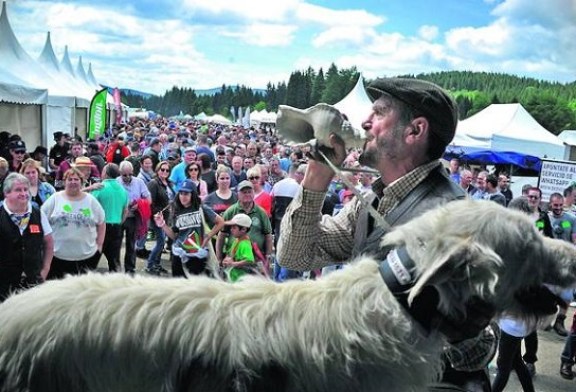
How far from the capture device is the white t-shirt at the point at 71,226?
24.0ft

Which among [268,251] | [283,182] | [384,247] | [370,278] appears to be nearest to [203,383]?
[370,278]

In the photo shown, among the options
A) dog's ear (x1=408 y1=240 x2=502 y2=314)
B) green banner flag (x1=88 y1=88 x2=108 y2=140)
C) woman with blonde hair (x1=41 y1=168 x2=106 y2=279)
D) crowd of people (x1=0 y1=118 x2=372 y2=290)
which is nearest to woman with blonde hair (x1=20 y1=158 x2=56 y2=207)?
crowd of people (x1=0 y1=118 x2=372 y2=290)

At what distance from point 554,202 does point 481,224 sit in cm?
908

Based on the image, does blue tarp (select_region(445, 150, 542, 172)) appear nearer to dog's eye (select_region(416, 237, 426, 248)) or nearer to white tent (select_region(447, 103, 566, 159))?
white tent (select_region(447, 103, 566, 159))

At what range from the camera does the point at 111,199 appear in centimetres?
945

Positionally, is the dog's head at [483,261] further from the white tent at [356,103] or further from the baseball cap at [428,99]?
the white tent at [356,103]

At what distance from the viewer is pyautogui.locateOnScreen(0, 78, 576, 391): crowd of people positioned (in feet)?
7.18

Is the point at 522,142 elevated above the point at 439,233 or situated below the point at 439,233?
below

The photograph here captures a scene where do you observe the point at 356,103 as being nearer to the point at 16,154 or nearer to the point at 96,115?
the point at 96,115

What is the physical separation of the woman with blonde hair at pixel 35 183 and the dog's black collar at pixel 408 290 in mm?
7790

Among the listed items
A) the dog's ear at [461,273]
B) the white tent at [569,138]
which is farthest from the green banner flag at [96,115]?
the white tent at [569,138]

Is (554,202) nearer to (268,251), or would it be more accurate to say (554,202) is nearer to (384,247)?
(268,251)

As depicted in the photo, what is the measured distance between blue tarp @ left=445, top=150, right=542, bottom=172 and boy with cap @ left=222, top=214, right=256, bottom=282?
1718 cm

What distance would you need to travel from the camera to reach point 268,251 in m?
8.27
